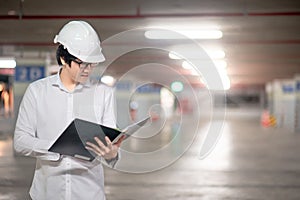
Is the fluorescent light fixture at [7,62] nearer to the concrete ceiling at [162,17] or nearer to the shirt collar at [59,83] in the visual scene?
the concrete ceiling at [162,17]

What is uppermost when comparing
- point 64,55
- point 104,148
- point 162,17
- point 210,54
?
point 162,17

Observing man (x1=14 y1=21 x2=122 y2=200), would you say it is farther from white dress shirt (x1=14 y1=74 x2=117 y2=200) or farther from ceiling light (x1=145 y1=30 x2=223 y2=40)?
ceiling light (x1=145 y1=30 x2=223 y2=40)

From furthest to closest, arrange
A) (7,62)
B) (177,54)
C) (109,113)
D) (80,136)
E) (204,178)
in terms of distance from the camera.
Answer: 1. (7,62)
2. (177,54)
3. (204,178)
4. (109,113)
5. (80,136)

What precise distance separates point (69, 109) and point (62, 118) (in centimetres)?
5

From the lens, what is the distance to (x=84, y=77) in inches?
82.4

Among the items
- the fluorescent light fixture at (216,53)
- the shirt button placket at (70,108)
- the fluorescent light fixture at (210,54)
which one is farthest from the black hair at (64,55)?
the fluorescent light fixture at (216,53)

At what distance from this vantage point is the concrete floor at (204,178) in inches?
255

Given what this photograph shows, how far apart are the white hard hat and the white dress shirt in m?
0.12

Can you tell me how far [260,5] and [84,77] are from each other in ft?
17.3

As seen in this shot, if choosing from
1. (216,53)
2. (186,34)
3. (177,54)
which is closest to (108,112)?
(186,34)

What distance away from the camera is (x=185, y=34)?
925cm

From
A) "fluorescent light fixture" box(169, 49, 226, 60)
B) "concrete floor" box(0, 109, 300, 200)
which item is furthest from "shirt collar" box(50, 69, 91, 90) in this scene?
"fluorescent light fixture" box(169, 49, 226, 60)

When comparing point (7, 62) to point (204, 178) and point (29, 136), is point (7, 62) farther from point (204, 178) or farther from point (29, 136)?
point (29, 136)

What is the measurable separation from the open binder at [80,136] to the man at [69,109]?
3.1 inches
